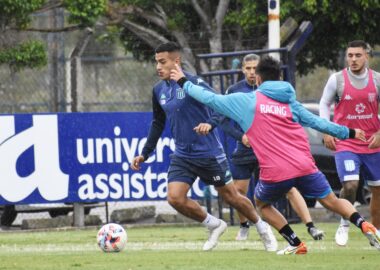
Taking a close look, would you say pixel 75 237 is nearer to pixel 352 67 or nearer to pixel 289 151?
pixel 352 67

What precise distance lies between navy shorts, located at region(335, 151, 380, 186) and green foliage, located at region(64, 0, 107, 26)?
10092 millimetres

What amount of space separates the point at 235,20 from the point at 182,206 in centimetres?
1263

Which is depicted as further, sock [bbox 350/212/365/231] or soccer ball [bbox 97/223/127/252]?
soccer ball [bbox 97/223/127/252]

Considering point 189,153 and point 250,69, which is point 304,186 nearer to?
point 189,153

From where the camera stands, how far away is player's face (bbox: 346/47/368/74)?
45.4 ft

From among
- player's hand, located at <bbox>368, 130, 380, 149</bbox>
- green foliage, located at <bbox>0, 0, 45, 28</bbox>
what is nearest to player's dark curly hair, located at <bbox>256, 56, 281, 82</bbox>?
player's hand, located at <bbox>368, 130, 380, 149</bbox>

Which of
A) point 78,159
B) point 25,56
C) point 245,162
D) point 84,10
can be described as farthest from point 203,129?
point 84,10

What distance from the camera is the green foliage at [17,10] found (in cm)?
2196

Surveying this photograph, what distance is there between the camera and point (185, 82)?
1156 cm

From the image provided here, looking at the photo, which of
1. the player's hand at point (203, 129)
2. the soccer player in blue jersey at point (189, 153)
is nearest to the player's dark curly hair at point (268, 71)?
the player's hand at point (203, 129)

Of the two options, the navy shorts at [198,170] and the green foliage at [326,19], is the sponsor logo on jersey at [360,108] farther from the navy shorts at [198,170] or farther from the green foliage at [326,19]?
the green foliage at [326,19]

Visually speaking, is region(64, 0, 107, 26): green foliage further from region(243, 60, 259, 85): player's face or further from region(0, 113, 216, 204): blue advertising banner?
region(243, 60, 259, 85): player's face

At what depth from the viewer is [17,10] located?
72.8 feet

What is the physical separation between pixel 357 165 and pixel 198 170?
190 centimetres
